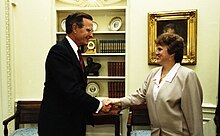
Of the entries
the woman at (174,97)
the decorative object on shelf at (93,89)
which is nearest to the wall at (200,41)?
the decorative object on shelf at (93,89)

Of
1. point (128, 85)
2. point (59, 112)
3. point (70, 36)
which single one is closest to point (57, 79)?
point (59, 112)

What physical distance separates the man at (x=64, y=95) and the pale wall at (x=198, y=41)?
1551 millimetres

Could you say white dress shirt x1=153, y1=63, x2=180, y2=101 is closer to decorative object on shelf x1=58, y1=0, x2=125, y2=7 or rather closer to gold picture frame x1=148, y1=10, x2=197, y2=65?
gold picture frame x1=148, y1=10, x2=197, y2=65

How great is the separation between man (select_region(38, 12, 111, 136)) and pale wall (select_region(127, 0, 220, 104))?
1.55 m

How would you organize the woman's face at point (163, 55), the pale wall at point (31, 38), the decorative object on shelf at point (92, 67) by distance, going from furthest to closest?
the decorative object on shelf at point (92, 67) < the pale wall at point (31, 38) < the woman's face at point (163, 55)

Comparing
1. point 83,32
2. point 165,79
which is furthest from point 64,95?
point 165,79

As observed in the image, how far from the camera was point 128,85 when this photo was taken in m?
3.48

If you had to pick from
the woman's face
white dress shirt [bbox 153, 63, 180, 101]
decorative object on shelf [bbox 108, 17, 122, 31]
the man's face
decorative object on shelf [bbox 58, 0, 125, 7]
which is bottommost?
white dress shirt [bbox 153, 63, 180, 101]

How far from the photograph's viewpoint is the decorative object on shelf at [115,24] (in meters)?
3.60

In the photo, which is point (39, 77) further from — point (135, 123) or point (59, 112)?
point (59, 112)

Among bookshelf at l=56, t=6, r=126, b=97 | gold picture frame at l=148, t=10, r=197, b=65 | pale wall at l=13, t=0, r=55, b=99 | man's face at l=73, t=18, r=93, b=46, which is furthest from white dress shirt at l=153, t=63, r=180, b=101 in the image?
pale wall at l=13, t=0, r=55, b=99

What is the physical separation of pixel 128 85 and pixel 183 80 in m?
1.67

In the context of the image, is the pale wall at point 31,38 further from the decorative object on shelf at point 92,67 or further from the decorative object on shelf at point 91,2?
the decorative object on shelf at point 92,67

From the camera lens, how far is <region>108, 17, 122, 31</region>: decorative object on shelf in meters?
3.60
